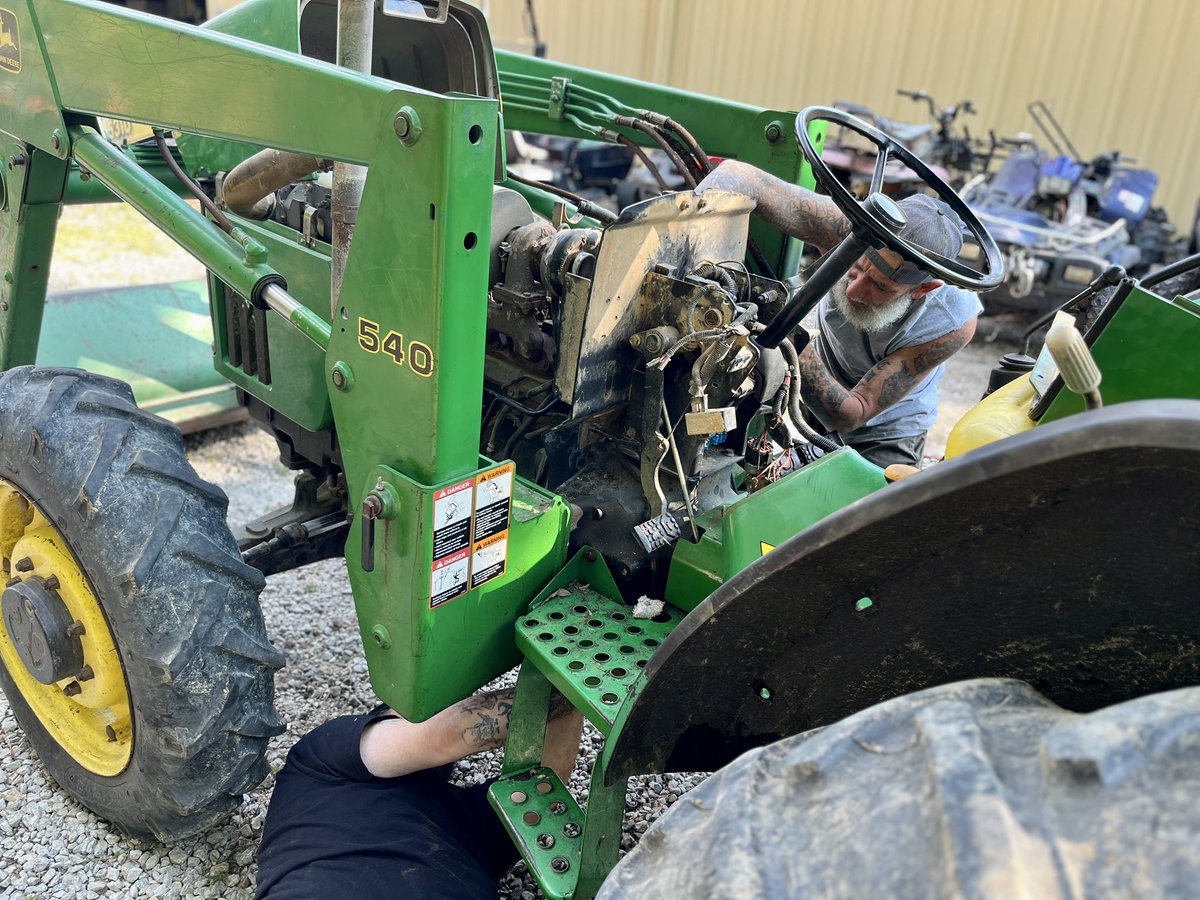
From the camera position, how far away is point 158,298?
13.5 ft

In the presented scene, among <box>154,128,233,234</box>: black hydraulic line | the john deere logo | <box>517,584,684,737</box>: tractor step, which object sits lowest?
<box>517,584,684,737</box>: tractor step

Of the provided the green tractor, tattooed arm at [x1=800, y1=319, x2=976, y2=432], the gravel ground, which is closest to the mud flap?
the green tractor

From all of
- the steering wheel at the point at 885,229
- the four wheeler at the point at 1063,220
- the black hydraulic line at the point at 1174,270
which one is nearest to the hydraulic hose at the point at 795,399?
the steering wheel at the point at 885,229

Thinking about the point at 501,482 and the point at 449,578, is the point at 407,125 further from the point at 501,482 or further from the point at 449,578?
the point at 449,578

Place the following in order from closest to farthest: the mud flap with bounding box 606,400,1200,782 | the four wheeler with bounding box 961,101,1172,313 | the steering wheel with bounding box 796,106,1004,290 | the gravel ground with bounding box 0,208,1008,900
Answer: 1. the mud flap with bounding box 606,400,1200,782
2. the steering wheel with bounding box 796,106,1004,290
3. the gravel ground with bounding box 0,208,1008,900
4. the four wheeler with bounding box 961,101,1172,313

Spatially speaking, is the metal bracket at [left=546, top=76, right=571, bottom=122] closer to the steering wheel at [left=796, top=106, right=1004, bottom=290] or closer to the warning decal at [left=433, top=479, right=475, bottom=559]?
the steering wheel at [left=796, top=106, right=1004, bottom=290]

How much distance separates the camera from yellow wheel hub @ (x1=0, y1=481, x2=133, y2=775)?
6.41 ft

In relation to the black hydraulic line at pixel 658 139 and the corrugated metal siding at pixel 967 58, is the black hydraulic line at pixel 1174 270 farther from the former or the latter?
the corrugated metal siding at pixel 967 58

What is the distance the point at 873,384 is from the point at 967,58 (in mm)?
8919

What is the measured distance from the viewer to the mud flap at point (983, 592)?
0.92 m

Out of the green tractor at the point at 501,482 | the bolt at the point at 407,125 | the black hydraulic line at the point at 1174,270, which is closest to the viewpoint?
the green tractor at the point at 501,482

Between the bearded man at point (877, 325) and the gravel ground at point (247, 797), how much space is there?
1249 mm

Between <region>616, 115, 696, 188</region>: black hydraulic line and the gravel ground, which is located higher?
<region>616, 115, 696, 188</region>: black hydraulic line

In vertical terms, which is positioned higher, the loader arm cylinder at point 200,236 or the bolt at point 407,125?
the bolt at point 407,125
